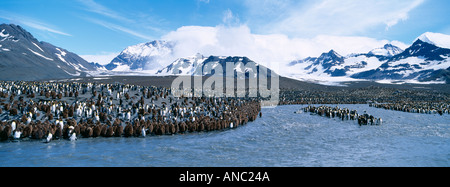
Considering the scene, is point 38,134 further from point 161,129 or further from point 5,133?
point 161,129

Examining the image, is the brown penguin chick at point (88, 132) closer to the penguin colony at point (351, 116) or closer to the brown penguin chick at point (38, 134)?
the brown penguin chick at point (38, 134)

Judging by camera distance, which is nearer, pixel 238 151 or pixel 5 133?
pixel 238 151

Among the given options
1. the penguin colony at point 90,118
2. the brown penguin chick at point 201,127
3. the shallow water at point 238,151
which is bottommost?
the shallow water at point 238,151

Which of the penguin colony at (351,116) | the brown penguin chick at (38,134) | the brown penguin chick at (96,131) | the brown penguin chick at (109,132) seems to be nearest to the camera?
the brown penguin chick at (38,134)

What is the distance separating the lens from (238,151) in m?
17.7

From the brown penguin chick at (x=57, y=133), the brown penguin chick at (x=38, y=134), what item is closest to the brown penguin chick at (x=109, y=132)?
the brown penguin chick at (x=57, y=133)

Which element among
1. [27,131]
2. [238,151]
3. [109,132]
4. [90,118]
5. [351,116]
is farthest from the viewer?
[351,116]

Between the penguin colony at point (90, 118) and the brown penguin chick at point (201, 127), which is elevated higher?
the penguin colony at point (90, 118)

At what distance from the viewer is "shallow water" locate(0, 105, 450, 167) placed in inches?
589

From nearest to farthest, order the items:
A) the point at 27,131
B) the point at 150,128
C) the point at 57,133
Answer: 1. the point at 27,131
2. the point at 57,133
3. the point at 150,128

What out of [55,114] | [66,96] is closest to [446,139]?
[55,114]

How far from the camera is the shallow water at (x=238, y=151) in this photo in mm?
14961

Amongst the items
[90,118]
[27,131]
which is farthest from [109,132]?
[27,131]
